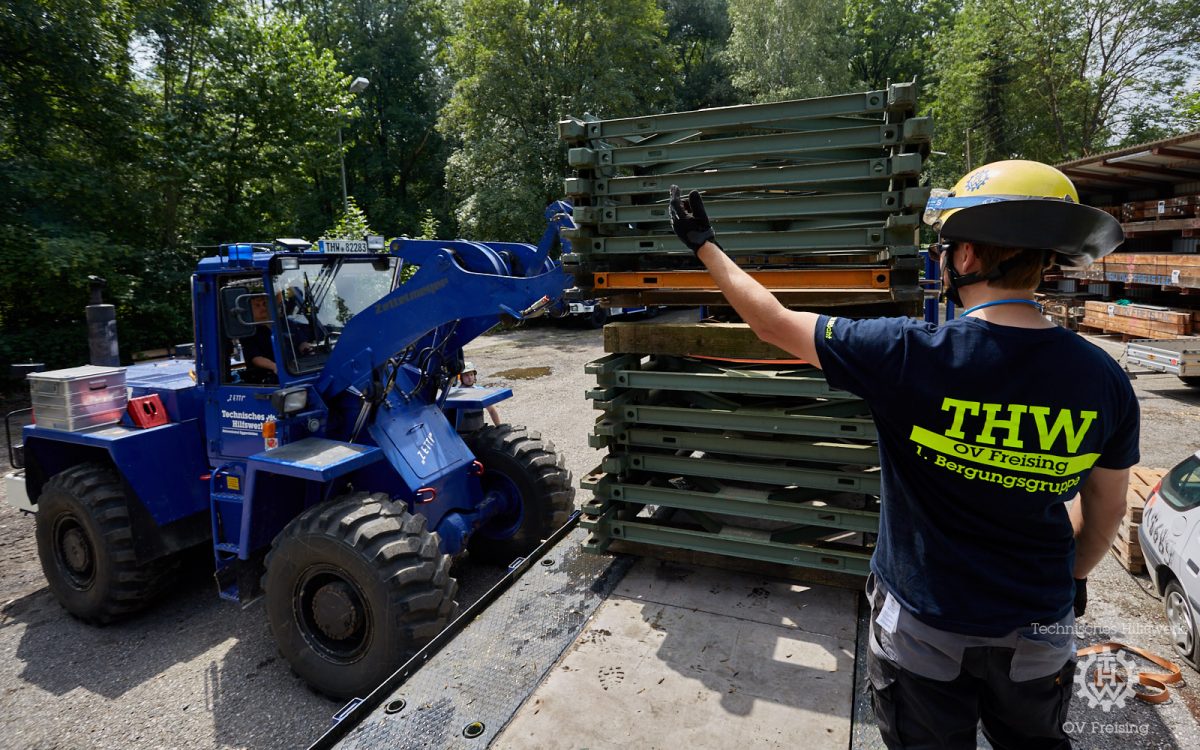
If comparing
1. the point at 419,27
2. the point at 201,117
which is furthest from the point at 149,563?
the point at 419,27

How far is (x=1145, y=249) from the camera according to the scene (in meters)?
16.5

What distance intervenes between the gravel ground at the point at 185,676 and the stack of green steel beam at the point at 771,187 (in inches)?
90.4

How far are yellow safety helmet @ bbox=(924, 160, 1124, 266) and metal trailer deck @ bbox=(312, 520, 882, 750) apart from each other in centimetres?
164

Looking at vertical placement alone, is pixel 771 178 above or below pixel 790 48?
below

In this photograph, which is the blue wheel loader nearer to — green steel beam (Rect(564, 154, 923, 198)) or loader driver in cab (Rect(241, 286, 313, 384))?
loader driver in cab (Rect(241, 286, 313, 384))

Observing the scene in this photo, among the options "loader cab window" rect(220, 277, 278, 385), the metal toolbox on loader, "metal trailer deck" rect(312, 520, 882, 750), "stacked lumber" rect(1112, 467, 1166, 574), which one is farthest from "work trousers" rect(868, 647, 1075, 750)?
the metal toolbox on loader

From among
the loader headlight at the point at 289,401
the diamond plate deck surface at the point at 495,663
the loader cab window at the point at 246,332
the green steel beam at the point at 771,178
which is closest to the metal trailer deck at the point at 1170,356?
the green steel beam at the point at 771,178

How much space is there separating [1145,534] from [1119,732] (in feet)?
7.34

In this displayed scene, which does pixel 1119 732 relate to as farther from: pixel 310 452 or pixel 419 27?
pixel 419 27

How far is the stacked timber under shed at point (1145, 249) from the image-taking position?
Result: 12562mm

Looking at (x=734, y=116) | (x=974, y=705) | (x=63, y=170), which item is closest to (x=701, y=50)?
(x=63, y=170)

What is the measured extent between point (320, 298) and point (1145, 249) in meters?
19.6

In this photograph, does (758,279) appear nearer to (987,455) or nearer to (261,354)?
(987,455)

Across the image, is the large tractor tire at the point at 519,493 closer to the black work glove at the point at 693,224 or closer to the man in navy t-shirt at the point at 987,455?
the black work glove at the point at 693,224
